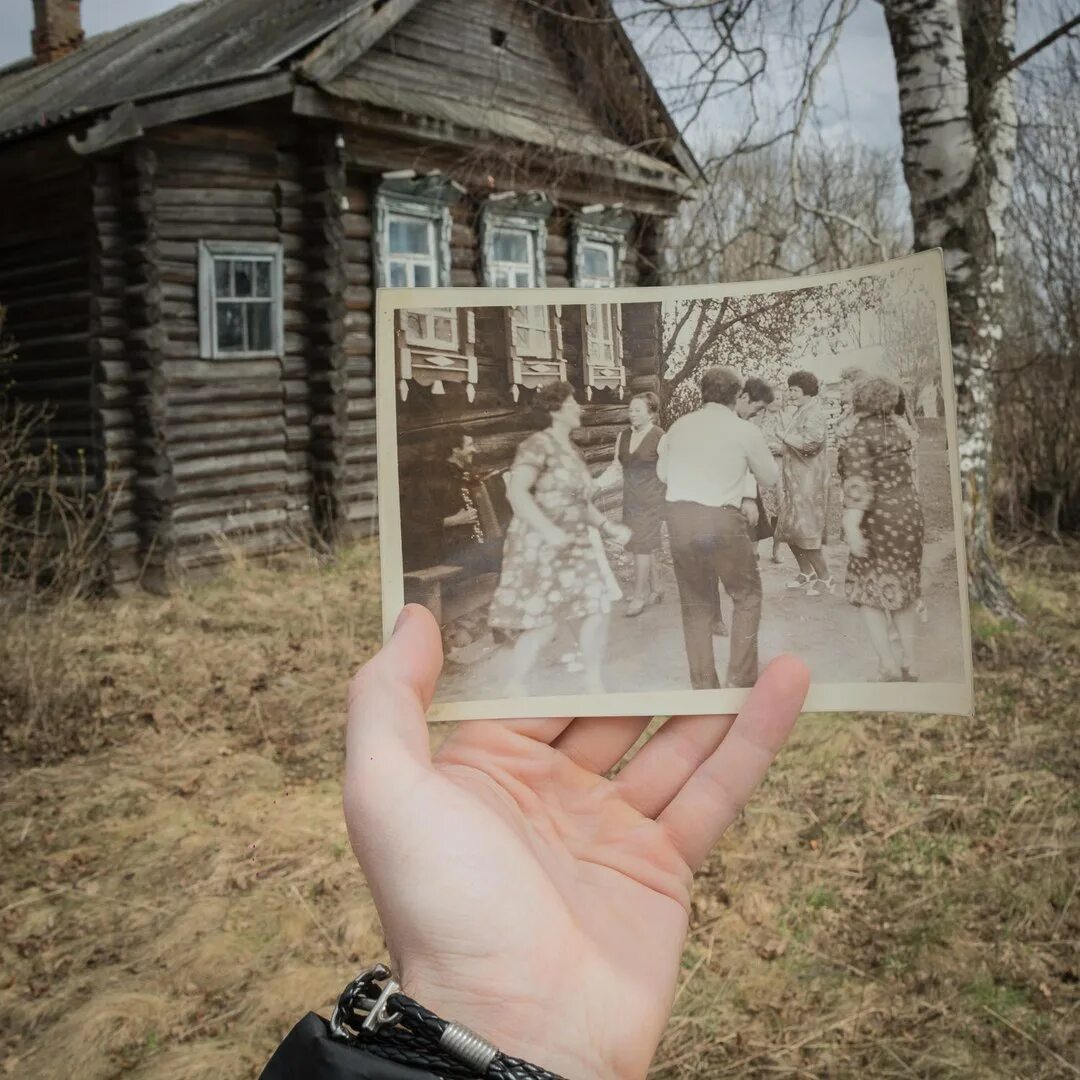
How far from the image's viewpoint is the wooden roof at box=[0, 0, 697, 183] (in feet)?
22.8

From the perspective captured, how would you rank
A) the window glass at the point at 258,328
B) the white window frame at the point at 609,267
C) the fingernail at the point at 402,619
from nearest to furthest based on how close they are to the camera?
the fingernail at the point at 402,619, the window glass at the point at 258,328, the white window frame at the point at 609,267

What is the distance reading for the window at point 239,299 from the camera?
7.71 m

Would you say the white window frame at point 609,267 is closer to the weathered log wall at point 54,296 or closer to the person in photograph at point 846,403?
the weathered log wall at point 54,296

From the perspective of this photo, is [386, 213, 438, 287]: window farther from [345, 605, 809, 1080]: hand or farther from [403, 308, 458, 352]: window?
[345, 605, 809, 1080]: hand

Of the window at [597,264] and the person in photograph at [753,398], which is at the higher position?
the window at [597,264]

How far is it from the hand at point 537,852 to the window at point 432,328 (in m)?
0.40

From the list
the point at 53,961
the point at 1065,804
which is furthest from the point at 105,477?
the point at 1065,804

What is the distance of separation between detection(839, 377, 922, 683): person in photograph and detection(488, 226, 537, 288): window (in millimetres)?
8591

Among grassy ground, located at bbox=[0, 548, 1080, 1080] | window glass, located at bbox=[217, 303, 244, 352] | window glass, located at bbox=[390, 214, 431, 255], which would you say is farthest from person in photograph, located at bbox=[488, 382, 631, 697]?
window glass, located at bbox=[390, 214, 431, 255]

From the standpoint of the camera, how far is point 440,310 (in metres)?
1.51

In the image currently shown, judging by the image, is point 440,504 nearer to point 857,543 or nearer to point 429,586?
point 429,586

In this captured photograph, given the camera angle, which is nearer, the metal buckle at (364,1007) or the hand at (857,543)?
the metal buckle at (364,1007)

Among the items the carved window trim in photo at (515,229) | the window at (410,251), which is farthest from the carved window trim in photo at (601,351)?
the carved window trim in photo at (515,229)

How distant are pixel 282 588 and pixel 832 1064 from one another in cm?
553
